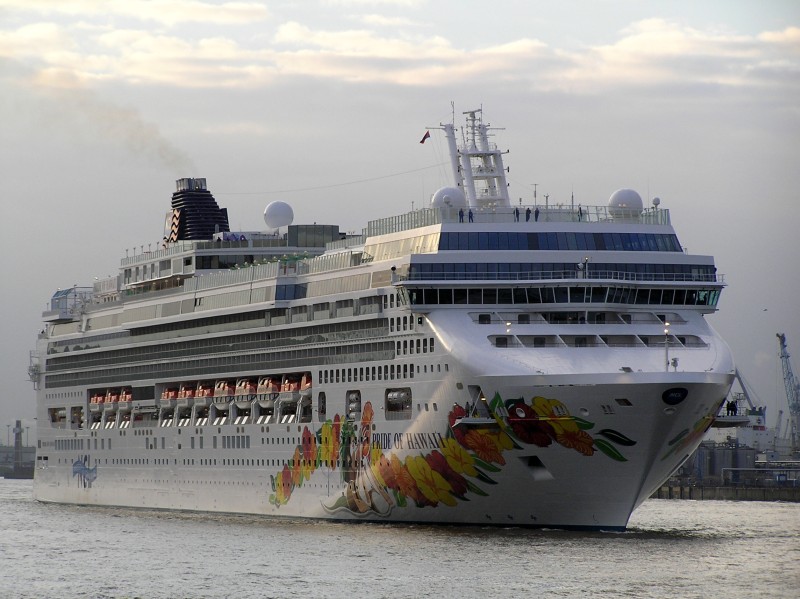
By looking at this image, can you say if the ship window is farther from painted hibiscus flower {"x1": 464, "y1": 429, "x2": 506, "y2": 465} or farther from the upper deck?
painted hibiscus flower {"x1": 464, "y1": 429, "x2": 506, "y2": 465}

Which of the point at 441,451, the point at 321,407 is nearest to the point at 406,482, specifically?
the point at 441,451

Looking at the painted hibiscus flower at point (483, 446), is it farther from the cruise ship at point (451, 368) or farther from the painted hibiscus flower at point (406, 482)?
the painted hibiscus flower at point (406, 482)

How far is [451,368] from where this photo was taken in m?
63.4

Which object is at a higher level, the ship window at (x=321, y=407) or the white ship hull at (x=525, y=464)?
the ship window at (x=321, y=407)

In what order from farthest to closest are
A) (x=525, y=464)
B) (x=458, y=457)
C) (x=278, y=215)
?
(x=278, y=215), (x=458, y=457), (x=525, y=464)

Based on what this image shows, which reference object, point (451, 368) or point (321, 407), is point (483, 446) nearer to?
point (451, 368)

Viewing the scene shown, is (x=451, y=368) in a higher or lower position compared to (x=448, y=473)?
higher

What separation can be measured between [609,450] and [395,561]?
9.15m

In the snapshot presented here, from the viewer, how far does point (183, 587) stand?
173 ft

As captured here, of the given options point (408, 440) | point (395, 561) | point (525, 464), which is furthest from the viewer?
point (408, 440)

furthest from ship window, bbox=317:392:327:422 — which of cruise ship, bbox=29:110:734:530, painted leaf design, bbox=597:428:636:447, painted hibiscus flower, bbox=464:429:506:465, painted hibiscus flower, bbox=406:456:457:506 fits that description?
painted leaf design, bbox=597:428:636:447

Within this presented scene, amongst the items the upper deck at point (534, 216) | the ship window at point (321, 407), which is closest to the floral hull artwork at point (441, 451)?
the ship window at point (321, 407)

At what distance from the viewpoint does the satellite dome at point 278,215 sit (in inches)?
3659

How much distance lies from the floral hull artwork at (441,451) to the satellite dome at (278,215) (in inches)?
848
